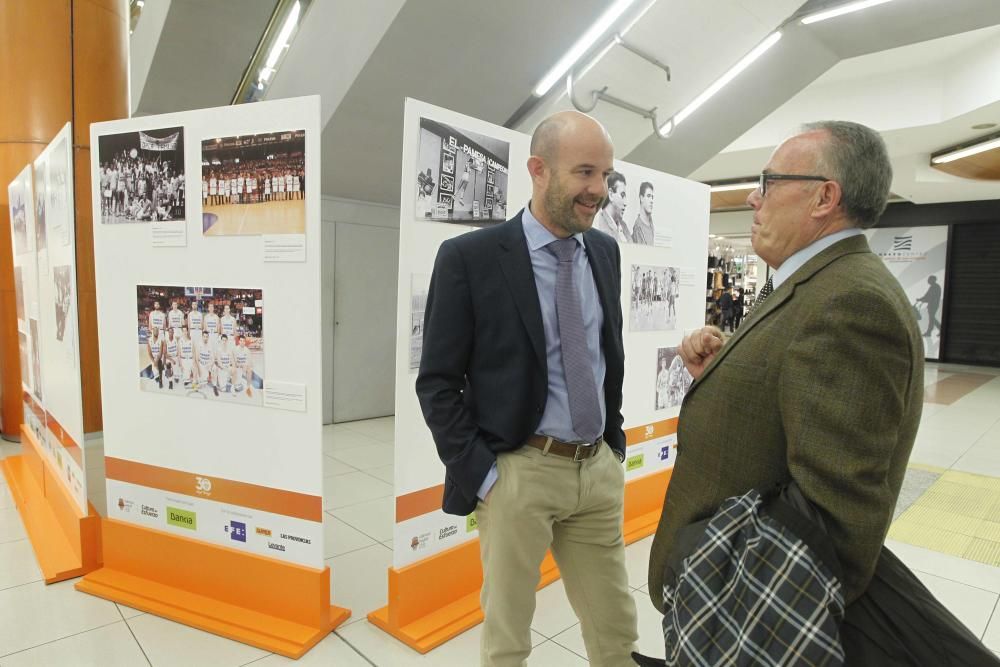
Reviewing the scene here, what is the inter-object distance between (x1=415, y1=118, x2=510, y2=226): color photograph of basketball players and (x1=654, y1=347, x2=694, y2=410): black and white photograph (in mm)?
1558

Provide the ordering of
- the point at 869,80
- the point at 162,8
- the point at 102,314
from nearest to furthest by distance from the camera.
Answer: the point at 102,314 → the point at 162,8 → the point at 869,80

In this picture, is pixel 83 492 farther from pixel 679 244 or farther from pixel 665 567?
pixel 679 244

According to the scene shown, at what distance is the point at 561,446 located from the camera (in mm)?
1620

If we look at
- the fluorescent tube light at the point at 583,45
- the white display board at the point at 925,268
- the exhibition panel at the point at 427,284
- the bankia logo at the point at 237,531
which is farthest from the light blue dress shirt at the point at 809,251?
the white display board at the point at 925,268

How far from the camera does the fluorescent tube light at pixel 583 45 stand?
3779 mm

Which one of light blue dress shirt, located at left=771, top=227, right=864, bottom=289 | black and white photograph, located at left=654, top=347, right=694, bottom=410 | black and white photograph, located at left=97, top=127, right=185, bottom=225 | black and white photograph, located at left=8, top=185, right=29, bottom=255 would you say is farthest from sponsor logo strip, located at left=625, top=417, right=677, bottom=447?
black and white photograph, located at left=8, top=185, right=29, bottom=255

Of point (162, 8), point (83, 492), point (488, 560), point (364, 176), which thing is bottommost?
point (83, 492)

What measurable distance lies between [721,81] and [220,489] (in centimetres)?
477

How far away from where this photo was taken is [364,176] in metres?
5.07

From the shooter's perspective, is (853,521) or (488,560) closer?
(853,521)

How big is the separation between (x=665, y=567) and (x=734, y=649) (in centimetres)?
26

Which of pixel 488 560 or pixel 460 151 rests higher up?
pixel 460 151

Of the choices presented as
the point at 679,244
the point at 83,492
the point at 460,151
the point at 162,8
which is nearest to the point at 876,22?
the point at 679,244

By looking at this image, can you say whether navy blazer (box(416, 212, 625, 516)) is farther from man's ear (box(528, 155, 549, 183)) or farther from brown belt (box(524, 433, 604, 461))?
man's ear (box(528, 155, 549, 183))
